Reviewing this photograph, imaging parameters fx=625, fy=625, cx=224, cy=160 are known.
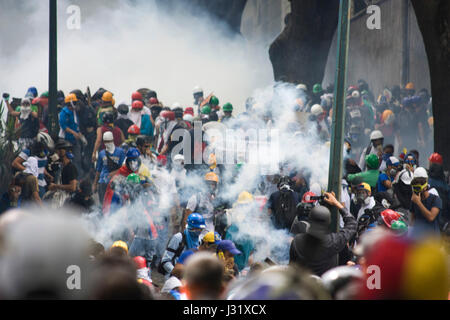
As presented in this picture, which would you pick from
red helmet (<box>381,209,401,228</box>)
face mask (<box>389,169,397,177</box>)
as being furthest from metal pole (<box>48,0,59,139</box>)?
red helmet (<box>381,209,401,228</box>)

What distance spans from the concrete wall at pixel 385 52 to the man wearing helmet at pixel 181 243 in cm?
1153

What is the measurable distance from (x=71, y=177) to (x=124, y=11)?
12153 millimetres

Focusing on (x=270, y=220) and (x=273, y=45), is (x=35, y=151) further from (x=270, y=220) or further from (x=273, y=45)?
(x=273, y=45)

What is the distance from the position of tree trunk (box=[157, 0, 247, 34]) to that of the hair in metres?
17.8

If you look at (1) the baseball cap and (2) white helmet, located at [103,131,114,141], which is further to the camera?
(2) white helmet, located at [103,131,114,141]

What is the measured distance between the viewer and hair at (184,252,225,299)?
2436mm

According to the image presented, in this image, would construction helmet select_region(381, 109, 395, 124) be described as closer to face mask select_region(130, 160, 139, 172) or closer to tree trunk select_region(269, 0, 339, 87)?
tree trunk select_region(269, 0, 339, 87)

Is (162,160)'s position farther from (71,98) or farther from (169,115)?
(71,98)

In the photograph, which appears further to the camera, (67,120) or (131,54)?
(131,54)

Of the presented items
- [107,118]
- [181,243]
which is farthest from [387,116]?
[181,243]

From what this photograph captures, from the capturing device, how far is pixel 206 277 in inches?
96.3

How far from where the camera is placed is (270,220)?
685cm

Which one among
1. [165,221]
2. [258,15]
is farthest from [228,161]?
[258,15]

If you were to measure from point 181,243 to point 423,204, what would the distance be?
252 centimetres
